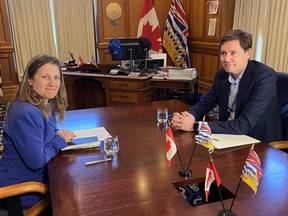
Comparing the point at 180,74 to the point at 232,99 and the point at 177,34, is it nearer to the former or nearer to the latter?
the point at 232,99

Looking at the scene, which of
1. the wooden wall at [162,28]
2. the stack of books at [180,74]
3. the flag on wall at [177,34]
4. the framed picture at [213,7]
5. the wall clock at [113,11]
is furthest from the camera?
the wall clock at [113,11]

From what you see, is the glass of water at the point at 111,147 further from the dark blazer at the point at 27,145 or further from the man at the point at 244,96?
the man at the point at 244,96

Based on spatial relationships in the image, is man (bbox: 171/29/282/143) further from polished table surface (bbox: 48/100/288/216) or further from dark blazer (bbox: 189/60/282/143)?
polished table surface (bbox: 48/100/288/216)

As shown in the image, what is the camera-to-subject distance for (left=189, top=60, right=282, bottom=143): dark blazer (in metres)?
1.61


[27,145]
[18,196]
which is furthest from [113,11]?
[18,196]

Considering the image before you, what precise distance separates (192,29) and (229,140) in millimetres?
4437

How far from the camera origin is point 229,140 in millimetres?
1484

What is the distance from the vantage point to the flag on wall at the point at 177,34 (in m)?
5.38

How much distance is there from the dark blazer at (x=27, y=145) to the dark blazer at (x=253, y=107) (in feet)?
2.88

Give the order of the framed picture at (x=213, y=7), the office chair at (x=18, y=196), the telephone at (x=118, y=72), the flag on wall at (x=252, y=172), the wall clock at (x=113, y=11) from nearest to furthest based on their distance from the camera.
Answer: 1. the flag on wall at (x=252, y=172)
2. the office chair at (x=18, y=196)
3. the telephone at (x=118, y=72)
4. the framed picture at (x=213, y=7)
5. the wall clock at (x=113, y=11)

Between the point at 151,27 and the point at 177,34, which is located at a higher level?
the point at 151,27

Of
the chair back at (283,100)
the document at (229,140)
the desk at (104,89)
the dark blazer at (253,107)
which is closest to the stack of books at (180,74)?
the desk at (104,89)

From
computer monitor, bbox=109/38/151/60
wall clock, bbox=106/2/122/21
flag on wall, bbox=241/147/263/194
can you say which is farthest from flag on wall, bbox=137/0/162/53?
flag on wall, bbox=241/147/263/194

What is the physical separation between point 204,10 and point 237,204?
4.75m
